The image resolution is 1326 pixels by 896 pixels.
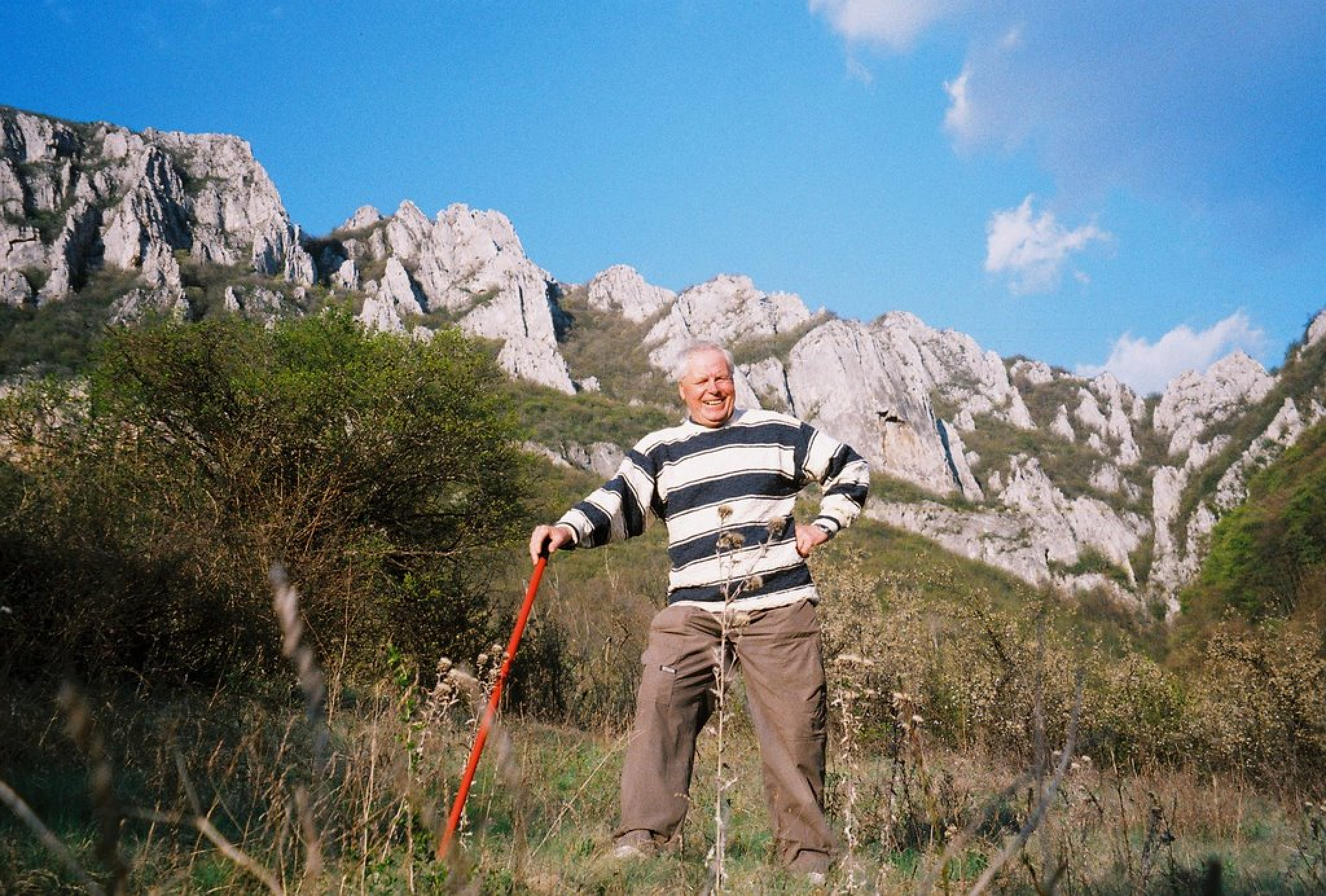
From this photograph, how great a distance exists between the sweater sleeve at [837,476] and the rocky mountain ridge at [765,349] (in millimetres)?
57983

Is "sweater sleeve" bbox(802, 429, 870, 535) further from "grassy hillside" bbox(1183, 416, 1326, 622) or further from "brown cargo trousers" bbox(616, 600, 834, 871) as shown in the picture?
"grassy hillside" bbox(1183, 416, 1326, 622)

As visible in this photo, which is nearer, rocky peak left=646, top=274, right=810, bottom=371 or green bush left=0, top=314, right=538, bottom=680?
green bush left=0, top=314, right=538, bottom=680

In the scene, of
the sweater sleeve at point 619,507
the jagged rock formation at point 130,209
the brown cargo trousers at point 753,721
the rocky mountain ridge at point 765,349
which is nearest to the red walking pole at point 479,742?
the sweater sleeve at point 619,507

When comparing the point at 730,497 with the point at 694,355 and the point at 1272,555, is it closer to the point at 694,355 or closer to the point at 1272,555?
the point at 694,355

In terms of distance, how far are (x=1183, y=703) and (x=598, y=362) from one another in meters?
96.8

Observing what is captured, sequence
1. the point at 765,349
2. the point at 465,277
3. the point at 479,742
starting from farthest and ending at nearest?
the point at 765,349, the point at 465,277, the point at 479,742

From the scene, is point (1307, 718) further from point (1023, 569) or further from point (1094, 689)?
point (1023, 569)

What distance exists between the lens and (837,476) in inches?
150

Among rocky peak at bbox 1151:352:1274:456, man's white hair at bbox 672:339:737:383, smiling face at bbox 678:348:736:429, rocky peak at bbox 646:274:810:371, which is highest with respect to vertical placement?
rocky peak at bbox 646:274:810:371

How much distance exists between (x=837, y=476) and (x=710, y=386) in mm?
759

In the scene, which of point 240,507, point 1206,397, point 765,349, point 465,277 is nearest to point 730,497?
point 240,507

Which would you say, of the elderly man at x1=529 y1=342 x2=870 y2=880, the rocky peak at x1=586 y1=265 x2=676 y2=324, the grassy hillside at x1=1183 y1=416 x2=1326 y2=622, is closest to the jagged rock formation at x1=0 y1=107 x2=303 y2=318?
the rocky peak at x1=586 y1=265 x2=676 y2=324

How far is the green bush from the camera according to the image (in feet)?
18.8

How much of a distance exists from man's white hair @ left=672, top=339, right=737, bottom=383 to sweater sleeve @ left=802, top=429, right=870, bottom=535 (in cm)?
56
